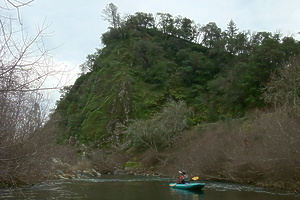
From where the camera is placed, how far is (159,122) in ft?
150

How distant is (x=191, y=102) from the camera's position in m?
65.6

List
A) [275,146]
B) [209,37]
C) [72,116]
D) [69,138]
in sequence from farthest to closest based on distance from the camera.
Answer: [209,37], [72,116], [69,138], [275,146]

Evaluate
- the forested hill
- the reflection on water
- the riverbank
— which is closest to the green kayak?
the reflection on water

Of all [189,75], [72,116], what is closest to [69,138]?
[72,116]

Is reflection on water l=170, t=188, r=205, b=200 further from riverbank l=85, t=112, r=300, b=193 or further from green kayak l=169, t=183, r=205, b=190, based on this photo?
riverbank l=85, t=112, r=300, b=193

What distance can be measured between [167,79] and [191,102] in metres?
8.79

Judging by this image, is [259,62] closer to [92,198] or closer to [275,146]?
[275,146]

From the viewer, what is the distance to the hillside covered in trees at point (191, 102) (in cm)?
2525

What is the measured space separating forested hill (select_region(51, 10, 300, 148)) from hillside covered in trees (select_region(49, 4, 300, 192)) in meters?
0.22

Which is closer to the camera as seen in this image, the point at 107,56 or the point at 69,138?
the point at 69,138

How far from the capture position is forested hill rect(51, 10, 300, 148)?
45.9 meters

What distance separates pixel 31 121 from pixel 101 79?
2369 inches

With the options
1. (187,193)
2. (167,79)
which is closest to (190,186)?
(187,193)

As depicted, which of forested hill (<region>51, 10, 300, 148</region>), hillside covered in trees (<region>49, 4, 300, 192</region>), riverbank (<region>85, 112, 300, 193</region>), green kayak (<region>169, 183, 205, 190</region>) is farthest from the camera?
forested hill (<region>51, 10, 300, 148</region>)
